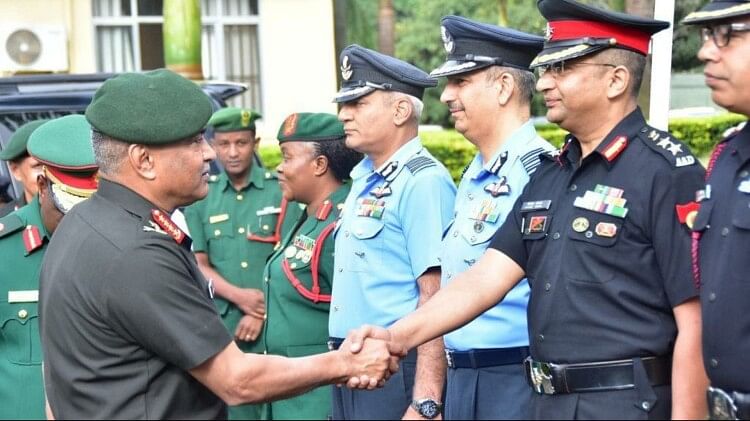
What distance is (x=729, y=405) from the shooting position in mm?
3377

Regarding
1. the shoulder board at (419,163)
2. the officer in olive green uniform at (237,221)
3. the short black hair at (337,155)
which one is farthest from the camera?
the officer in olive green uniform at (237,221)

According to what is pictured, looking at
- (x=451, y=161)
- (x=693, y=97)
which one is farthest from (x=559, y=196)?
(x=693, y=97)

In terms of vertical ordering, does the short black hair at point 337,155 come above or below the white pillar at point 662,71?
below

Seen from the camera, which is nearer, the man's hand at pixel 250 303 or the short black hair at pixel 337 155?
the short black hair at pixel 337 155

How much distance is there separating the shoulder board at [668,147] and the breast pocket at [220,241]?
3771mm

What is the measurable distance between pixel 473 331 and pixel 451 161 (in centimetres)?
1439

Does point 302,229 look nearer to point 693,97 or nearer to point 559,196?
point 559,196

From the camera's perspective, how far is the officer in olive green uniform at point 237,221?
6.96 m

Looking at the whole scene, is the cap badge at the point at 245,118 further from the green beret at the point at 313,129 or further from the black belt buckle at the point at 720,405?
the black belt buckle at the point at 720,405

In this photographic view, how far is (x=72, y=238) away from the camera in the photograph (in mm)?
3447

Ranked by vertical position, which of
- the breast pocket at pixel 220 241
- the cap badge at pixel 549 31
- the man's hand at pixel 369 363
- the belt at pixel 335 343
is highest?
the cap badge at pixel 549 31

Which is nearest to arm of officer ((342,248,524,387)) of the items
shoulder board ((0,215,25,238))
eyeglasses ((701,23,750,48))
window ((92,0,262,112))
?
eyeglasses ((701,23,750,48))

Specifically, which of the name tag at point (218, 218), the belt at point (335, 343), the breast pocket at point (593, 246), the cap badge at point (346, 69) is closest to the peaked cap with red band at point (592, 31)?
the breast pocket at point (593, 246)

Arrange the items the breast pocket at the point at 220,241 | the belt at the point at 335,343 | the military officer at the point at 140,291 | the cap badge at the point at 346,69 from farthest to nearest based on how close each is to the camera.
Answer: the breast pocket at the point at 220,241
the cap badge at the point at 346,69
the belt at the point at 335,343
the military officer at the point at 140,291
